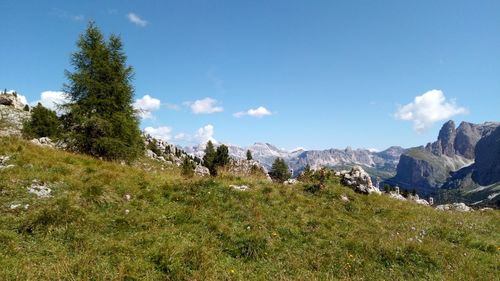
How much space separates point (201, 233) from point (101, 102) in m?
22.1

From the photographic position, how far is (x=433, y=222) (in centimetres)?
1898

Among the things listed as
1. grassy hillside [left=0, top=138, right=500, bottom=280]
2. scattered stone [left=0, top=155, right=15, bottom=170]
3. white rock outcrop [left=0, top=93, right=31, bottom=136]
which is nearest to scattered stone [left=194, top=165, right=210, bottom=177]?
grassy hillside [left=0, top=138, right=500, bottom=280]

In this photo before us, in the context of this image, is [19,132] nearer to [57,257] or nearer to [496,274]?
[57,257]

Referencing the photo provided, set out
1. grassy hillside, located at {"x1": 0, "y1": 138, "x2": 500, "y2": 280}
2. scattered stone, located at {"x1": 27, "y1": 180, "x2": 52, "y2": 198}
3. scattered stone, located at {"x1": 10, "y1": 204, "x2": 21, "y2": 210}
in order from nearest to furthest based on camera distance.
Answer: grassy hillside, located at {"x1": 0, "y1": 138, "x2": 500, "y2": 280} < scattered stone, located at {"x1": 10, "y1": 204, "x2": 21, "y2": 210} < scattered stone, located at {"x1": 27, "y1": 180, "x2": 52, "y2": 198}

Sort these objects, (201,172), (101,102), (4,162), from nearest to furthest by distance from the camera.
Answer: (4,162) < (101,102) < (201,172)

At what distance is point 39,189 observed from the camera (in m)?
14.3

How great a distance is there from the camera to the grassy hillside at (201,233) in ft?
32.6

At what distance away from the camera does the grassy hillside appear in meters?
9.93

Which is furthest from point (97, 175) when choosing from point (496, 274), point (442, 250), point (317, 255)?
point (496, 274)

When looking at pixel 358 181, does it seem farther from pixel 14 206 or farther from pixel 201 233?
pixel 14 206

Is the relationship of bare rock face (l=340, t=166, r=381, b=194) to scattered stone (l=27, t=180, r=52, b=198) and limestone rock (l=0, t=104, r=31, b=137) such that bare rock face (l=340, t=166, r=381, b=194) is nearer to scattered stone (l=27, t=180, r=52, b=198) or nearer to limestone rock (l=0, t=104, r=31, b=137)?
scattered stone (l=27, t=180, r=52, b=198)

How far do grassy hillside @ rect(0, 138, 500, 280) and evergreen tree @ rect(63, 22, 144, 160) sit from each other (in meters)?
10.5

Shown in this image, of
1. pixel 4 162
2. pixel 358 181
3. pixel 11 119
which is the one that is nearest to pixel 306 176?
pixel 358 181

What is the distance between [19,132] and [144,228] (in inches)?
2125
